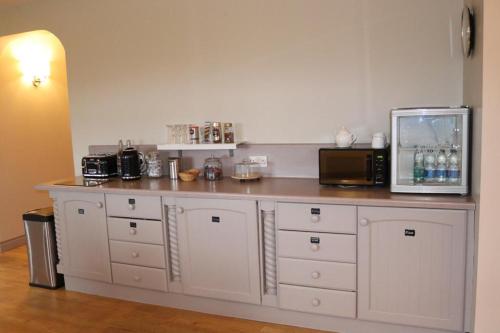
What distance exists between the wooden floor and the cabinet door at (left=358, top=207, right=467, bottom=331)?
0.54 metres

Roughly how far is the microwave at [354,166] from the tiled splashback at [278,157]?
1.01 feet

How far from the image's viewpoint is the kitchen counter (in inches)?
85.7

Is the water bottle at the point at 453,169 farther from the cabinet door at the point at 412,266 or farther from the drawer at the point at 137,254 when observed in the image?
the drawer at the point at 137,254

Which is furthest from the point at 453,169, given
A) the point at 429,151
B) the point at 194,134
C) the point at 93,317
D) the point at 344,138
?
the point at 93,317

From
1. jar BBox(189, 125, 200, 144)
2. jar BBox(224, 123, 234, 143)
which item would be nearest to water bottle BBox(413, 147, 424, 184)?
jar BBox(224, 123, 234, 143)

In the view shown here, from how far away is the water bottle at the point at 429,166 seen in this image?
7.74 feet

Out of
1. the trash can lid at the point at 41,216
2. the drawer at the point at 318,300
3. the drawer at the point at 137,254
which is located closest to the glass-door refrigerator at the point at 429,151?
the drawer at the point at 318,300

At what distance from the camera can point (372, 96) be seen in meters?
2.76

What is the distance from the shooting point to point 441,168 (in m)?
2.33

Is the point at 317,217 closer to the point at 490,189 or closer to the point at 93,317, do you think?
the point at 490,189

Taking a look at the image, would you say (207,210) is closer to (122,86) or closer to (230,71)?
(230,71)

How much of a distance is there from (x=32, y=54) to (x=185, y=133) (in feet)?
8.11

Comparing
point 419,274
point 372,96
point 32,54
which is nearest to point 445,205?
point 419,274

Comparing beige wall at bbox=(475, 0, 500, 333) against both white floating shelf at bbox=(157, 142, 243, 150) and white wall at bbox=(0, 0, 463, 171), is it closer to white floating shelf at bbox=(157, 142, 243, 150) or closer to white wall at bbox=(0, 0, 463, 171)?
white wall at bbox=(0, 0, 463, 171)
